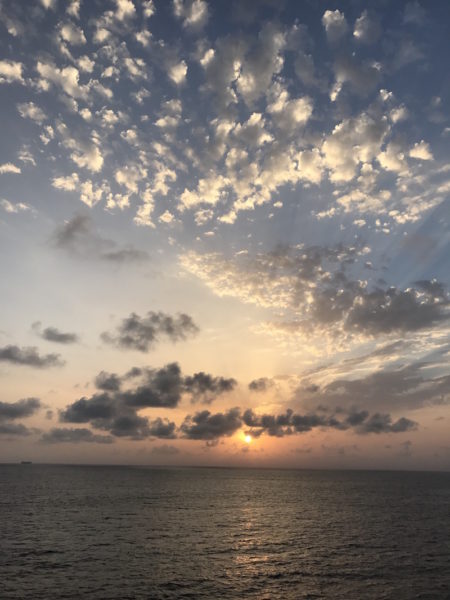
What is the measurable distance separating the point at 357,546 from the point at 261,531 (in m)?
19.3

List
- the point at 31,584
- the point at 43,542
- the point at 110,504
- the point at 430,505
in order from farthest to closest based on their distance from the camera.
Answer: the point at 430,505
the point at 110,504
the point at 43,542
the point at 31,584

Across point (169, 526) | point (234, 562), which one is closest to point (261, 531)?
point (169, 526)

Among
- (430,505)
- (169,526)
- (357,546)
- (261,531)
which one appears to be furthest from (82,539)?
(430,505)

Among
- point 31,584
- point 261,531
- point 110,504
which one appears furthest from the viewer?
point 110,504

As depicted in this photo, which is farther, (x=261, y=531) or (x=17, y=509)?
(x=17, y=509)

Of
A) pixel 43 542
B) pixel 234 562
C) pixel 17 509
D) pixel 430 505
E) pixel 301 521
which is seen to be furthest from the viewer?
pixel 430 505

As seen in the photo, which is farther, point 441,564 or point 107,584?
point 441,564

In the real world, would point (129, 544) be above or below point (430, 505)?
above

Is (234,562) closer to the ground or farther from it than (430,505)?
farther from it

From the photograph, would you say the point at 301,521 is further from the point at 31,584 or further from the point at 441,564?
the point at 31,584

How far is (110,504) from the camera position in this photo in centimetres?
11919

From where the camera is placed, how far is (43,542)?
216 feet

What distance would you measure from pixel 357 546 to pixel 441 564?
14.4m

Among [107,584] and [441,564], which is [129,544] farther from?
[441,564]
